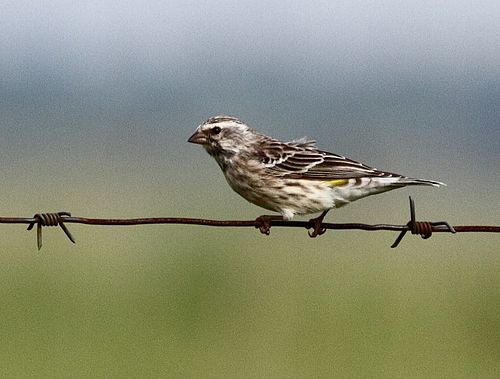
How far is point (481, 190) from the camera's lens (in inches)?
1586

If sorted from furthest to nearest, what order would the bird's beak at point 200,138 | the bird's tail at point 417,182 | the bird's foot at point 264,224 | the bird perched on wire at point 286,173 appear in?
the bird's beak at point 200,138 → the bird perched on wire at point 286,173 → the bird's foot at point 264,224 → the bird's tail at point 417,182

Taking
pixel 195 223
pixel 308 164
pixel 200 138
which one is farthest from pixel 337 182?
pixel 195 223

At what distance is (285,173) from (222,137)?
52 cm

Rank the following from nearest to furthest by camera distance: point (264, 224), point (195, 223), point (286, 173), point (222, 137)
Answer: point (195, 223) < point (264, 224) < point (286, 173) < point (222, 137)

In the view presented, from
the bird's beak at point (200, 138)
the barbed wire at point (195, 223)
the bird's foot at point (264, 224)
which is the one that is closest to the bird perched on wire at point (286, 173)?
the bird's beak at point (200, 138)

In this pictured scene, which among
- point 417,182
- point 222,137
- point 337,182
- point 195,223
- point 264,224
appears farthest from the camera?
point 222,137

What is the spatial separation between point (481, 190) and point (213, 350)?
28.5m

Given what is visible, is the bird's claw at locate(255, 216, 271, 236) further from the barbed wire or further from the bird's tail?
the bird's tail

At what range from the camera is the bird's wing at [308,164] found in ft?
30.2

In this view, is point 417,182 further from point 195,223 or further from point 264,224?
point 195,223

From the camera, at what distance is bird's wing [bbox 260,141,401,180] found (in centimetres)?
920

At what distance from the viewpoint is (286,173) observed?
30.7ft

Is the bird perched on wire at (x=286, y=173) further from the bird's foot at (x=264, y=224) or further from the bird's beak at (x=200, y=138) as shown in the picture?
the bird's foot at (x=264, y=224)

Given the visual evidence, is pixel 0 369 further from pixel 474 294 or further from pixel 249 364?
pixel 474 294
